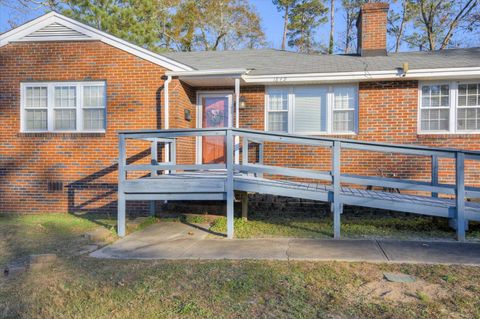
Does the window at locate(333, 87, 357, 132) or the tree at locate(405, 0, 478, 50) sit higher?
the tree at locate(405, 0, 478, 50)

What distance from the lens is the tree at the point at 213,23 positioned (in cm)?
2703

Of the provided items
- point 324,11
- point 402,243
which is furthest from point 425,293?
point 324,11

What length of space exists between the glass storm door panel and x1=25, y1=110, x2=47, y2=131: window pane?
392cm

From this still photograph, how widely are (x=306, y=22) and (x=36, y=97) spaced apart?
2471cm

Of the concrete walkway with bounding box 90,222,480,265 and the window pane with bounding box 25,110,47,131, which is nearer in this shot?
the concrete walkway with bounding box 90,222,480,265

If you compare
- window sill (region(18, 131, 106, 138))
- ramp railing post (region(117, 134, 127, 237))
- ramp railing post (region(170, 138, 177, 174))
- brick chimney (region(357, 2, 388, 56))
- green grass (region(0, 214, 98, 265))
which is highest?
brick chimney (region(357, 2, 388, 56))

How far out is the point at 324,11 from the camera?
3028 centimetres

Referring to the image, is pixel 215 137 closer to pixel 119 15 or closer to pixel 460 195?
pixel 460 195

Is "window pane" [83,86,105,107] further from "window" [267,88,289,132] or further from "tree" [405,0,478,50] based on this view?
"tree" [405,0,478,50]

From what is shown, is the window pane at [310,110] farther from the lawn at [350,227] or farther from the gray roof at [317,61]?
the lawn at [350,227]

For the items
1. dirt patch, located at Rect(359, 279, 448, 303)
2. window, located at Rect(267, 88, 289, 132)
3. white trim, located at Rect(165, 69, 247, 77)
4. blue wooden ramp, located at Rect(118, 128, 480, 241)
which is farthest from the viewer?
window, located at Rect(267, 88, 289, 132)

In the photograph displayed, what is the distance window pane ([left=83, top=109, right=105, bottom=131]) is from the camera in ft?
31.4

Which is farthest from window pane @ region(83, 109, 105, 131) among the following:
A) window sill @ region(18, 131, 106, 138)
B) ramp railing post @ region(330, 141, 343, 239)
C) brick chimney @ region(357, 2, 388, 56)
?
brick chimney @ region(357, 2, 388, 56)

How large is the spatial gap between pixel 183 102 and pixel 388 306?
23.2 feet
